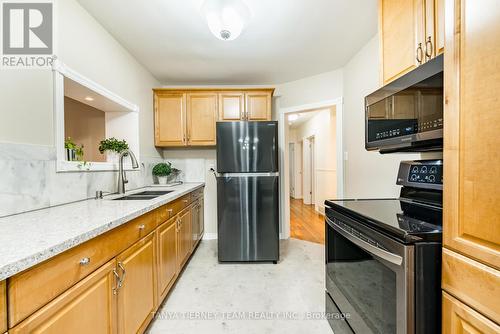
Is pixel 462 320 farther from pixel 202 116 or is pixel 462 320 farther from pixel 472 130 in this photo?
pixel 202 116

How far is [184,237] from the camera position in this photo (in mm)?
2307

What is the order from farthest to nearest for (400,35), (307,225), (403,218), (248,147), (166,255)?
(307,225) < (248,147) < (166,255) < (400,35) < (403,218)

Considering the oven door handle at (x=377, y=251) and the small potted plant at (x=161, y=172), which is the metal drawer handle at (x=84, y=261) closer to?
the oven door handle at (x=377, y=251)

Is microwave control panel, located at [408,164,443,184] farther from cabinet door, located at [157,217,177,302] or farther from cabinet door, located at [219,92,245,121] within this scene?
cabinet door, located at [219,92,245,121]

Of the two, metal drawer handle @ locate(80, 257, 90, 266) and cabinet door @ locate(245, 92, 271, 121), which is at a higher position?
cabinet door @ locate(245, 92, 271, 121)

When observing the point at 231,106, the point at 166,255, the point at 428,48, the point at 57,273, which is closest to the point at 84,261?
the point at 57,273

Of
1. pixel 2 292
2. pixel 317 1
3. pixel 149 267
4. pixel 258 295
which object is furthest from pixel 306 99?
pixel 2 292

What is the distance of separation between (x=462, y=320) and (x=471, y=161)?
492 mm

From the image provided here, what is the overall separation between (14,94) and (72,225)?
0.88 m

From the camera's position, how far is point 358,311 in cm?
114

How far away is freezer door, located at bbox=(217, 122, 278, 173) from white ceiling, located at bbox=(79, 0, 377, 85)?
780 millimetres

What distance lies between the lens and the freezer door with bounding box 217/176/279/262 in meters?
2.57

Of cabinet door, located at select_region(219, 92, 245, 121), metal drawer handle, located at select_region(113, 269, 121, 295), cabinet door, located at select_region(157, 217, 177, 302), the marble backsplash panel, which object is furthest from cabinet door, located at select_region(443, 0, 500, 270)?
cabinet door, located at select_region(219, 92, 245, 121)

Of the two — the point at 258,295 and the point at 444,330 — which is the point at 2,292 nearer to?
the point at 444,330
